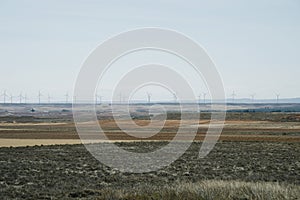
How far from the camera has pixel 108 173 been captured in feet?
90.1

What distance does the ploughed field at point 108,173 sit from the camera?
67.2 feet

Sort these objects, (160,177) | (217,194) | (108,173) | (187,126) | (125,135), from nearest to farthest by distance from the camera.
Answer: (217,194), (160,177), (108,173), (125,135), (187,126)

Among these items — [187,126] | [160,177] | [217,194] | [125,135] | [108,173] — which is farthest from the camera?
[187,126]

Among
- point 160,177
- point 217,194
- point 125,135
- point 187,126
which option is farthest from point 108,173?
point 187,126

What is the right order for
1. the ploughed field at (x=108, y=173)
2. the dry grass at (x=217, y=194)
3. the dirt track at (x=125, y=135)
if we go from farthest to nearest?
the dirt track at (x=125, y=135) < the ploughed field at (x=108, y=173) < the dry grass at (x=217, y=194)

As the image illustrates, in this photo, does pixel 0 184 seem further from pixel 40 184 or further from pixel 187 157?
pixel 187 157

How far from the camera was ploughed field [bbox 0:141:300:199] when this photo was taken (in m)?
20.5

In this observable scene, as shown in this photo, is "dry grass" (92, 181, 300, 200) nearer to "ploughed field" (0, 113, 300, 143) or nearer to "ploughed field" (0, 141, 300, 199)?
"ploughed field" (0, 141, 300, 199)

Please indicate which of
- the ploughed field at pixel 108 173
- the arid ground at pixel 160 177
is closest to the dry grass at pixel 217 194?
the arid ground at pixel 160 177

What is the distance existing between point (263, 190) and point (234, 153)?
25.2m

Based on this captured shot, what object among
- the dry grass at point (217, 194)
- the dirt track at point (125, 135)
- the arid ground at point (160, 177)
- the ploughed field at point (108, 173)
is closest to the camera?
the dry grass at point (217, 194)

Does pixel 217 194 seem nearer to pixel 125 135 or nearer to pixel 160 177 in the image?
pixel 160 177

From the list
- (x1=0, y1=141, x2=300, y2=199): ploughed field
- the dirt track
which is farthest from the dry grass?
the dirt track

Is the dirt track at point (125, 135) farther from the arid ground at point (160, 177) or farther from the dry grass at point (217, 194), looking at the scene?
the dry grass at point (217, 194)
